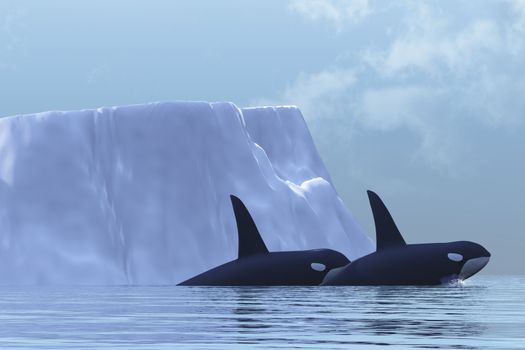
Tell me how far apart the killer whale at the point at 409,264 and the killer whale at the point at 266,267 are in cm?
57

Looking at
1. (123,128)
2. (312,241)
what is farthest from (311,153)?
(123,128)

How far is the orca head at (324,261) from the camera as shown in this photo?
122 feet

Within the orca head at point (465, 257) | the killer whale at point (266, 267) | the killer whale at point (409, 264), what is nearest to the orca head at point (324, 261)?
the killer whale at point (266, 267)

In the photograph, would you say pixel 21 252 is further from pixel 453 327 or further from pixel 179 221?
pixel 453 327

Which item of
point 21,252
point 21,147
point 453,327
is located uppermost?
point 21,147

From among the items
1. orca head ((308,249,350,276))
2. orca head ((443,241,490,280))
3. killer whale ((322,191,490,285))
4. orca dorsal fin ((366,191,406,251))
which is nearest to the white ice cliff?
orca head ((308,249,350,276))

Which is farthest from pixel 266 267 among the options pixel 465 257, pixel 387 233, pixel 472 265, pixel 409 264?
pixel 472 265

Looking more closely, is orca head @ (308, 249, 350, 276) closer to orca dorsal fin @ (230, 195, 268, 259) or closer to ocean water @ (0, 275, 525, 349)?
orca dorsal fin @ (230, 195, 268, 259)

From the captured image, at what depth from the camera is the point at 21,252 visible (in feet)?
167

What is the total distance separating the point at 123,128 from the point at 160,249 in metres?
7.47

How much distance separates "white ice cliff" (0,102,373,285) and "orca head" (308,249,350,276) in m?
13.5

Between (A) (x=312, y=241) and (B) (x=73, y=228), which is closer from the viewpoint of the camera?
(B) (x=73, y=228)

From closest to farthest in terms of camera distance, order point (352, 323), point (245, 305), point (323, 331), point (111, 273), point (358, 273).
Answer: point (323, 331) → point (352, 323) → point (245, 305) → point (358, 273) → point (111, 273)

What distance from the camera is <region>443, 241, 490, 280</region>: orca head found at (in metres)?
36.8
